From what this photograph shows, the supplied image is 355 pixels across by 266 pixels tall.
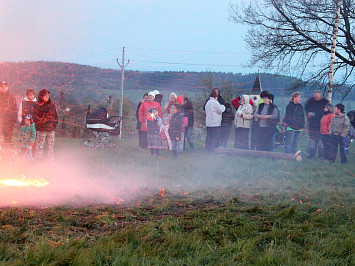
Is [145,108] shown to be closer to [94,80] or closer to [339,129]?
[339,129]

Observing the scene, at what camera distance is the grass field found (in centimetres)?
382

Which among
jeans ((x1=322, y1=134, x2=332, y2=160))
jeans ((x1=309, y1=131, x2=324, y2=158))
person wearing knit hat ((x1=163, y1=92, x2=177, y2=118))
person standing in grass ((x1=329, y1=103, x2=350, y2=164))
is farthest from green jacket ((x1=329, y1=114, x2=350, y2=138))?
person wearing knit hat ((x1=163, y1=92, x2=177, y2=118))

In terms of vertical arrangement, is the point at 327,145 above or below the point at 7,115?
below

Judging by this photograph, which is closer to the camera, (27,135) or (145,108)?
(27,135)

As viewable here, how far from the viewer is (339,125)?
1159 cm

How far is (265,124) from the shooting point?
12141 mm

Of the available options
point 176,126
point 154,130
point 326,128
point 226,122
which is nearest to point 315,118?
point 326,128

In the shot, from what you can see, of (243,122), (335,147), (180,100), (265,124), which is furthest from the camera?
(180,100)

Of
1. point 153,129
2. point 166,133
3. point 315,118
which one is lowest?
point 166,133

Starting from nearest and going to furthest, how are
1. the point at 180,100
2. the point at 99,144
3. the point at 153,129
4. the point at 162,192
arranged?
the point at 162,192
the point at 153,129
the point at 180,100
the point at 99,144

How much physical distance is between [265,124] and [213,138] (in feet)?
6.46

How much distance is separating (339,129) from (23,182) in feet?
31.9

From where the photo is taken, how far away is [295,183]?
8.61 metres

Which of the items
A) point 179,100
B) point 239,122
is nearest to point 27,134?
point 179,100
